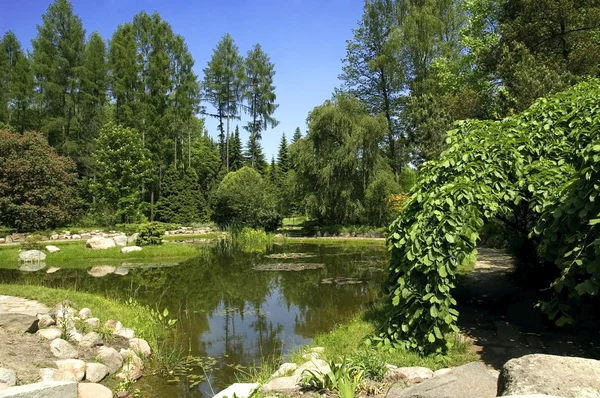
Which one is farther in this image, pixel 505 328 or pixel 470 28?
pixel 470 28

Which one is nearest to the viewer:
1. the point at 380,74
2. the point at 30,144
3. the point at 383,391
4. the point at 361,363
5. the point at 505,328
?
the point at 383,391

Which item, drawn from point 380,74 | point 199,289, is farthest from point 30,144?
point 380,74

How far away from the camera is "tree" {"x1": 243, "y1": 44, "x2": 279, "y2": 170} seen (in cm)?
4141

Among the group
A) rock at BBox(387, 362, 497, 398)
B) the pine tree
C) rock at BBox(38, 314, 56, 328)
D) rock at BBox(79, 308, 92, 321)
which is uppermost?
the pine tree

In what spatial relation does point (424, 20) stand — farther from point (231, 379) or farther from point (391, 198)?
point (231, 379)

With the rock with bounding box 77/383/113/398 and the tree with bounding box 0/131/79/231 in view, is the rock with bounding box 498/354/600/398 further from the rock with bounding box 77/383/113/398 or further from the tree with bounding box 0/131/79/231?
the tree with bounding box 0/131/79/231

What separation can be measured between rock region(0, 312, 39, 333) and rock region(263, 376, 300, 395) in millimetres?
3761

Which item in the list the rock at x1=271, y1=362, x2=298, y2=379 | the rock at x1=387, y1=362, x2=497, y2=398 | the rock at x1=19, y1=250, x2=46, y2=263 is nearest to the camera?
the rock at x1=387, y1=362, x2=497, y2=398

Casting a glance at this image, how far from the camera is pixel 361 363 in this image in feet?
13.3

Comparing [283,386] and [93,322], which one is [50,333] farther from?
[283,386]

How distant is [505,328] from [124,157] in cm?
2589

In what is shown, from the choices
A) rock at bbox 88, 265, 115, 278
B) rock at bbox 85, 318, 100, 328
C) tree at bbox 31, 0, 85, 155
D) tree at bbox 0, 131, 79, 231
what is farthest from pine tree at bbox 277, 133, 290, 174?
rock at bbox 85, 318, 100, 328

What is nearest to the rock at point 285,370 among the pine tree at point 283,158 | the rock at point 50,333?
the rock at point 50,333

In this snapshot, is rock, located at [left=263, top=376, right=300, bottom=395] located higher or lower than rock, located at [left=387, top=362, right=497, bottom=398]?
lower
